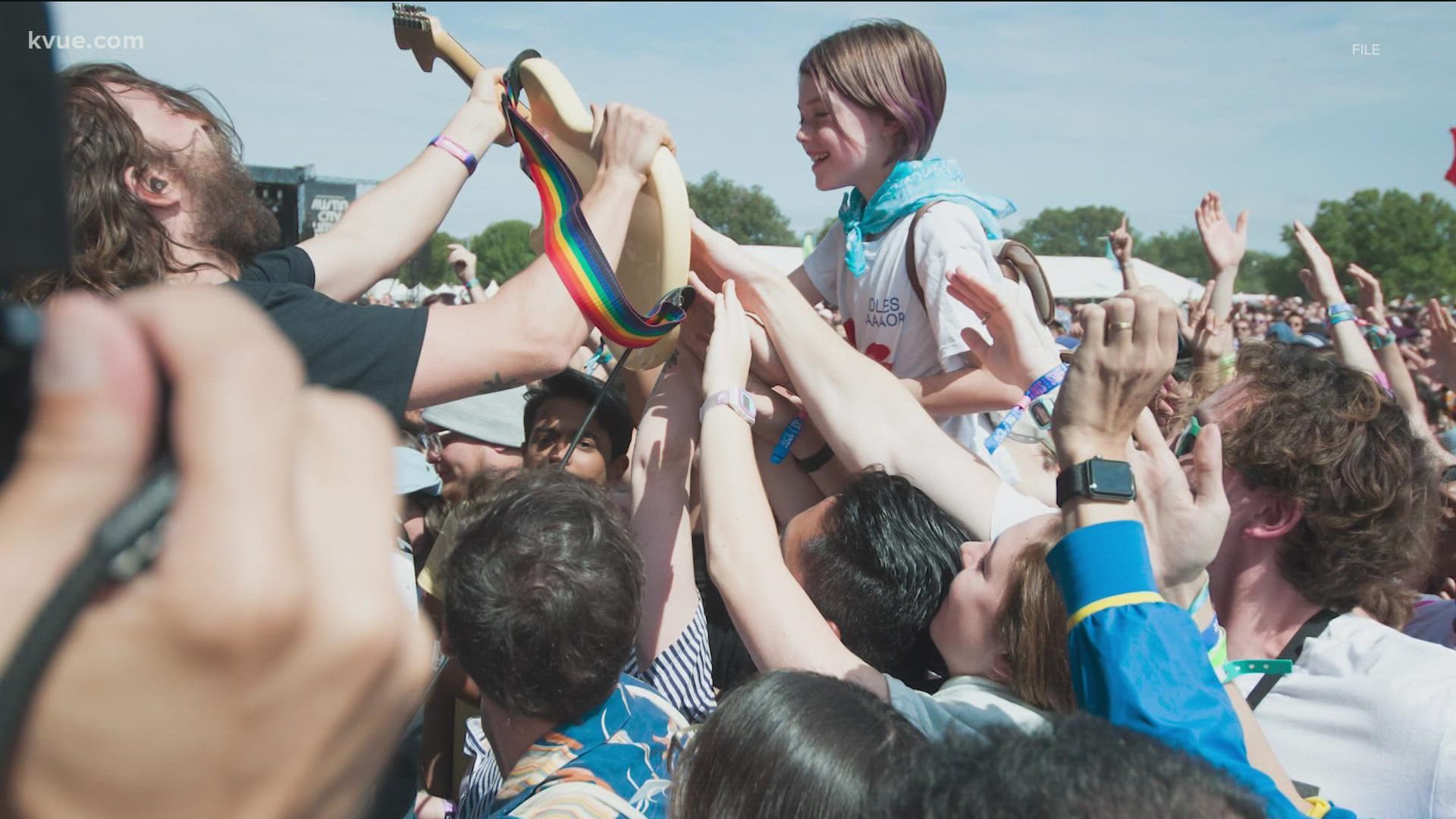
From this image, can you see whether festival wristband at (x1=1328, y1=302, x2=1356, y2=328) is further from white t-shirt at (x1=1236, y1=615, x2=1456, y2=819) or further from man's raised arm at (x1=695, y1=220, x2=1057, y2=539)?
man's raised arm at (x1=695, y1=220, x2=1057, y2=539)

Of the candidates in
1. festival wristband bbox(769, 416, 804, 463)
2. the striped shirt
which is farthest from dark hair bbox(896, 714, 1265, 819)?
festival wristband bbox(769, 416, 804, 463)

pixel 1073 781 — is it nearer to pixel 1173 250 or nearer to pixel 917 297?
pixel 917 297

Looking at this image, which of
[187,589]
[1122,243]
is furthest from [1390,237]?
[187,589]

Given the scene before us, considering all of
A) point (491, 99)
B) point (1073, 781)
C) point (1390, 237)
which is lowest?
point (1073, 781)

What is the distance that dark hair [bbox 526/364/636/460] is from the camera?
138 inches

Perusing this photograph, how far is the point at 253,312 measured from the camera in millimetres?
459

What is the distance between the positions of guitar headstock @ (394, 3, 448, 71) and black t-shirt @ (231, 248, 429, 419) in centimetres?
93

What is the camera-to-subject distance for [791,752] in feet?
4.37

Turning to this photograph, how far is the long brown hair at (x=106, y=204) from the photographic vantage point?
1504 millimetres

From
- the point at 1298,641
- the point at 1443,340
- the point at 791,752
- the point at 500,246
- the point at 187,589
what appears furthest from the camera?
the point at 500,246

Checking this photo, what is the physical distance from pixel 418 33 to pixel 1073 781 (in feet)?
6.48

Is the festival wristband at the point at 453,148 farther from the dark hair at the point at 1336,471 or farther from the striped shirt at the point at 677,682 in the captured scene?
the dark hair at the point at 1336,471

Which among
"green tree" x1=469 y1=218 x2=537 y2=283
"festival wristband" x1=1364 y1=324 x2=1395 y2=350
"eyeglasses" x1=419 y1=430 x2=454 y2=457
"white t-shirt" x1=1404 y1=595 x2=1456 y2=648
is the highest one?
"festival wristband" x1=1364 y1=324 x2=1395 y2=350

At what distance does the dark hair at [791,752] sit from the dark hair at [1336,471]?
1101 millimetres
